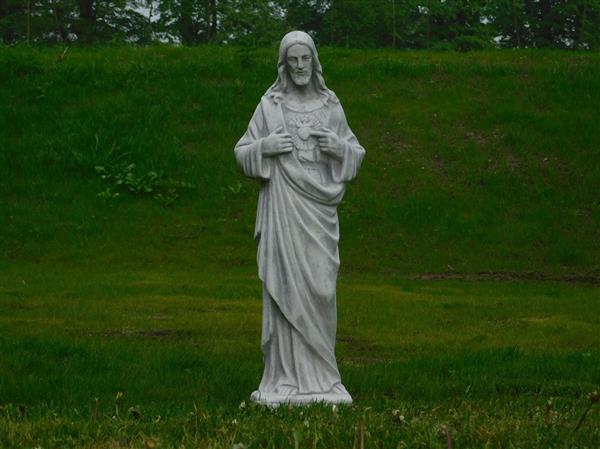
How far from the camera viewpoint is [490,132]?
2592cm

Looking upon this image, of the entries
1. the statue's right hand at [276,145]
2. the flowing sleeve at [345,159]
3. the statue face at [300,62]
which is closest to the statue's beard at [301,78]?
the statue face at [300,62]

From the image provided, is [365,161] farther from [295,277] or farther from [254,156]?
[295,277]

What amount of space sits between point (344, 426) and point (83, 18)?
36.9m

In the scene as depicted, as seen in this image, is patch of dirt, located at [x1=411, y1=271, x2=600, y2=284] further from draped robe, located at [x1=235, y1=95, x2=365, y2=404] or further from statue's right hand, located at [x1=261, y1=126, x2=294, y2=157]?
statue's right hand, located at [x1=261, y1=126, x2=294, y2=157]

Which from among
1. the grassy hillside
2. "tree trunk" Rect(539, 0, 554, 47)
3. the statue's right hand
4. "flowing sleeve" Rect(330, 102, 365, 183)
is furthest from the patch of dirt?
"tree trunk" Rect(539, 0, 554, 47)

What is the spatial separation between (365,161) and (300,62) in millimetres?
15132

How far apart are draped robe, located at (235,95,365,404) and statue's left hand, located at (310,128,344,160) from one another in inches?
9.1

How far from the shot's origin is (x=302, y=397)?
9328 mm

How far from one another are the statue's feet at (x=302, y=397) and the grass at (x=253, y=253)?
30cm

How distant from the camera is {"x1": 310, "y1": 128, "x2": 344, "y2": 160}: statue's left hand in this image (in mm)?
9578

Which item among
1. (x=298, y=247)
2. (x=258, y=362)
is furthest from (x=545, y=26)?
(x=298, y=247)

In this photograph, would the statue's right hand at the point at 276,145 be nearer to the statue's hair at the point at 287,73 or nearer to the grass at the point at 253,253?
the statue's hair at the point at 287,73

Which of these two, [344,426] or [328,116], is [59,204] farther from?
[344,426]

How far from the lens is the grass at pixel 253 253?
324 inches
